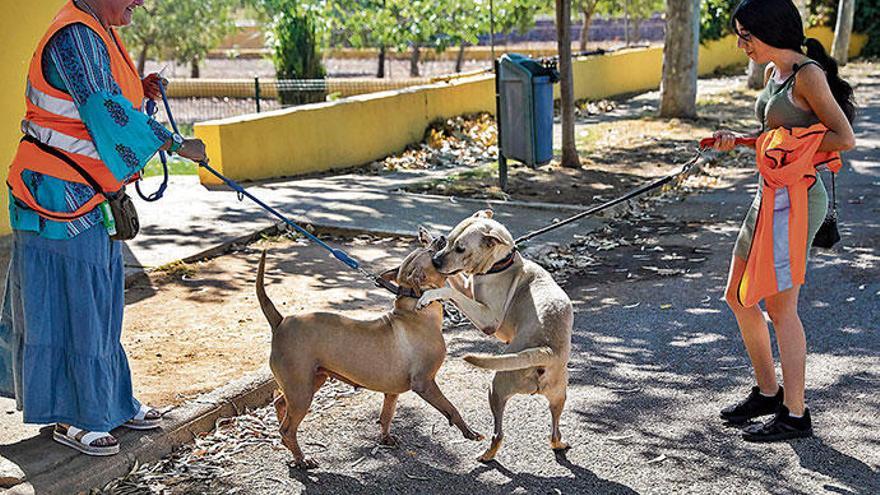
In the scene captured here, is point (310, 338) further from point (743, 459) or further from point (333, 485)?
point (743, 459)

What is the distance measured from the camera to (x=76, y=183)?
475cm

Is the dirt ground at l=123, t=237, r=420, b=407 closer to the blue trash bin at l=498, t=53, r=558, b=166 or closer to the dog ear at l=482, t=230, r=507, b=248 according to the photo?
the dog ear at l=482, t=230, r=507, b=248

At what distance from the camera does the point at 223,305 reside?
764 centimetres

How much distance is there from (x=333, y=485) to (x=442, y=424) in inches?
34.9

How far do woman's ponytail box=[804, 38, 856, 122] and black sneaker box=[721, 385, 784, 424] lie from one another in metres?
1.47

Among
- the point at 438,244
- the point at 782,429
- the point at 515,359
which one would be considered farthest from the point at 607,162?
the point at 515,359

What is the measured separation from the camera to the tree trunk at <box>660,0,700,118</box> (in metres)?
18.4

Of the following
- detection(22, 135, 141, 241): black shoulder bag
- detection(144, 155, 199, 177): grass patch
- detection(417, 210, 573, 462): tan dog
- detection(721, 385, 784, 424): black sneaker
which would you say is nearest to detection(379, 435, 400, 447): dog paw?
detection(417, 210, 573, 462): tan dog

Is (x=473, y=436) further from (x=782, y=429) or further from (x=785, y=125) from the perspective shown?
(x=785, y=125)

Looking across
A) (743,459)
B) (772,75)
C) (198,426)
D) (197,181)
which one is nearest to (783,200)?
(772,75)

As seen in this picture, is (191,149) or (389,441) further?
(389,441)

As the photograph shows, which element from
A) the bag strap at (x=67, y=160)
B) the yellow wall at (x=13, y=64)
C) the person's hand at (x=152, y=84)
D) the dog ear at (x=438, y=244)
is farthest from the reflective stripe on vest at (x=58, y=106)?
the yellow wall at (x=13, y=64)

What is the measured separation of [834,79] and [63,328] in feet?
12.4

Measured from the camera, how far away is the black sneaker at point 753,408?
552 centimetres
